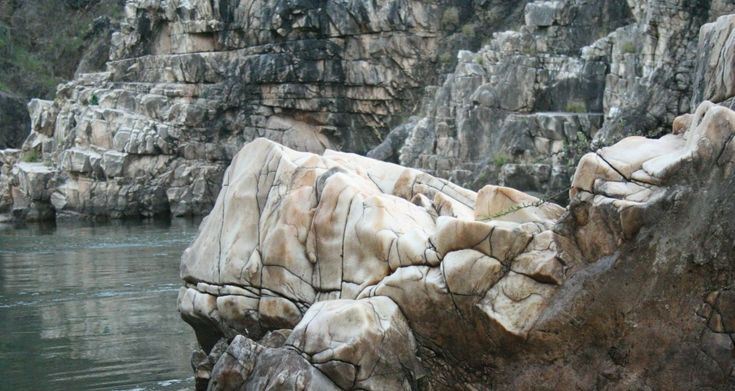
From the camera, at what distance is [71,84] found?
2122 inches

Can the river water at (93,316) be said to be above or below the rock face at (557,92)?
below

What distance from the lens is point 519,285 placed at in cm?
1024

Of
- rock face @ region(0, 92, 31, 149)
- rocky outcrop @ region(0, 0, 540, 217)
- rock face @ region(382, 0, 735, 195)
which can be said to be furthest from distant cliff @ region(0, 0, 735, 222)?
rock face @ region(0, 92, 31, 149)

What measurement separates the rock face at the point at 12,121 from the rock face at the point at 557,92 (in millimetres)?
28705

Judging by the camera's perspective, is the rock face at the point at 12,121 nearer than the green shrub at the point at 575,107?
No

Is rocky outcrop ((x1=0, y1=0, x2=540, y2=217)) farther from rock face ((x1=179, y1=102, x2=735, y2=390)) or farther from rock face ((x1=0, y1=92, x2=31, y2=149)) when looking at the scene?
rock face ((x1=179, y1=102, x2=735, y2=390))

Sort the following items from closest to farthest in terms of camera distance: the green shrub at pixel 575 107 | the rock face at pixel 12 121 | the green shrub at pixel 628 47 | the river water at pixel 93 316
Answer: the river water at pixel 93 316 → the green shrub at pixel 628 47 → the green shrub at pixel 575 107 → the rock face at pixel 12 121

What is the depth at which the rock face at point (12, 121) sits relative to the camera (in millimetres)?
62469

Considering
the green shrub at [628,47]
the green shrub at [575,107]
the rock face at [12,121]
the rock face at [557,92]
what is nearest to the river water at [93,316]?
the rock face at [557,92]

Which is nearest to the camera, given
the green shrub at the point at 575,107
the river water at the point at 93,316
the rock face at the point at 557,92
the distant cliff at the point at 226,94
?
the river water at the point at 93,316

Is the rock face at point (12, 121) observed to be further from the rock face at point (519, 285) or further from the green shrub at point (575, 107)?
the rock face at point (519, 285)

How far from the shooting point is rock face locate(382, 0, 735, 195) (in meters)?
28.2

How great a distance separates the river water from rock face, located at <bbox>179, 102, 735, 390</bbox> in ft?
9.21

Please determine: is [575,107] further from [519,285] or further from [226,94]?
[519,285]
